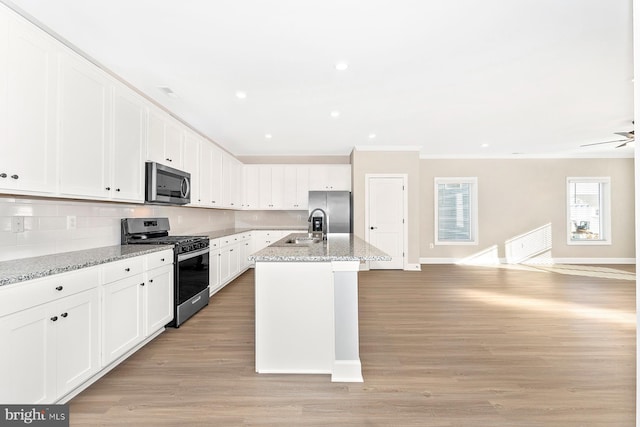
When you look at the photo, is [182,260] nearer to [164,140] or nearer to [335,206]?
[164,140]

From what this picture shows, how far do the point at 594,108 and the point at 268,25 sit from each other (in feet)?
14.5

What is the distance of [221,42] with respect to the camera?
2.64 meters

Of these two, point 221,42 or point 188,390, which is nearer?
point 188,390

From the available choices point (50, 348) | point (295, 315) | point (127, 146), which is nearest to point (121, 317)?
point (50, 348)

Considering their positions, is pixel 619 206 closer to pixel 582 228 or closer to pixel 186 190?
pixel 582 228

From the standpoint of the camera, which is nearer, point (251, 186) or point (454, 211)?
point (251, 186)

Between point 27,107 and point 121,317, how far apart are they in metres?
1.53

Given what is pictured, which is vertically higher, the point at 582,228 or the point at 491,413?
the point at 582,228

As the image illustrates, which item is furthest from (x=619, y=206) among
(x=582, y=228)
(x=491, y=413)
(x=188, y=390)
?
(x=188, y=390)

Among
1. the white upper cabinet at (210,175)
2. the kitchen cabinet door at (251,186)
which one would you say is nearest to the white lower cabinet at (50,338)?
the white upper cabinet at (210,175)

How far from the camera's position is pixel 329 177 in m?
7.07

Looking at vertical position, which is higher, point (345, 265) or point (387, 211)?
point (387, 211)

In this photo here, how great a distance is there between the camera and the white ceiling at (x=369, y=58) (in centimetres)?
225

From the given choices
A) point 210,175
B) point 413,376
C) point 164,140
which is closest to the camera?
point 413,376
